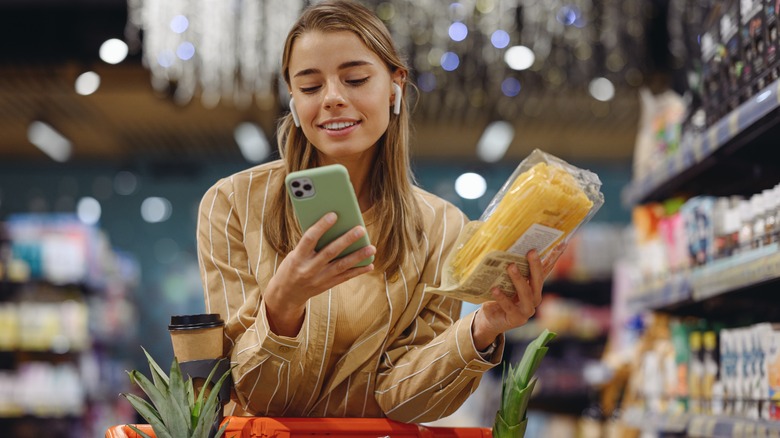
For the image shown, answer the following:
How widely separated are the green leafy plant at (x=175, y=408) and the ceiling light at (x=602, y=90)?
723 cm

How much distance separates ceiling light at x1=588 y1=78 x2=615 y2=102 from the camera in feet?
27.7

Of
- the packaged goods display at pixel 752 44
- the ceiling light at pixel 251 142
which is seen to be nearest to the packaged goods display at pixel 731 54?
the packaged goods display at pixel 752 44

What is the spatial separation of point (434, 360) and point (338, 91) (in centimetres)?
54

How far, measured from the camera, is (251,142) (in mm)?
10750

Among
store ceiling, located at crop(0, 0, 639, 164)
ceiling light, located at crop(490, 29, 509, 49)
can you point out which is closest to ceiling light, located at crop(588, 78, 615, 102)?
store ceiling, located at crop(0, 0, 639, 164)

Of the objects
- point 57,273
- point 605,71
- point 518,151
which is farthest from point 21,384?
point 518,151

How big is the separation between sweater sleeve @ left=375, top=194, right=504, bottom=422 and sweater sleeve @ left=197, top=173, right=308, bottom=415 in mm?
197

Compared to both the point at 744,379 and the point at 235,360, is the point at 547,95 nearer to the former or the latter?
the point at 744,379

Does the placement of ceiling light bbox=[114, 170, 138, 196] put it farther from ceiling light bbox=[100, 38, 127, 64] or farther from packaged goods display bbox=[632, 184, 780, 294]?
packaged goods display bbox=[632, 184, 780, 294]

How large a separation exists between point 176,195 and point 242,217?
32.8ft

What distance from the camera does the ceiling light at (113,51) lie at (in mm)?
7973

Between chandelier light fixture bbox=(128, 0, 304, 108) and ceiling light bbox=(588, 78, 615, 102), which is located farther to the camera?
ceiling light bbox=(588, 78, 615, 102)

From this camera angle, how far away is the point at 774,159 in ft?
9.47

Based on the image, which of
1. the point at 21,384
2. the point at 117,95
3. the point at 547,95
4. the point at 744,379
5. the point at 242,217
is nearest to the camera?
the point at 242,217
